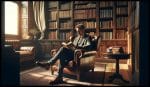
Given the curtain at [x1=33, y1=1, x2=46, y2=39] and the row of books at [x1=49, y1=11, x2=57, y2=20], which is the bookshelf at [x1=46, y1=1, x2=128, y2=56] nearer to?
the row of books at [x1=49, y1=11, x2=57, y2=20]

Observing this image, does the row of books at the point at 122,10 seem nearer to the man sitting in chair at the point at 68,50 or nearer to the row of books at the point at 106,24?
the row of books at the point at 106,24

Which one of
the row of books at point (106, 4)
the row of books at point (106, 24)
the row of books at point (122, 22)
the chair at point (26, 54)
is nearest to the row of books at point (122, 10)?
the row of books at point (122, 22)

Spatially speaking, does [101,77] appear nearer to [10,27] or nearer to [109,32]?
[109,32]

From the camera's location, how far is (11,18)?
8055 millimetres

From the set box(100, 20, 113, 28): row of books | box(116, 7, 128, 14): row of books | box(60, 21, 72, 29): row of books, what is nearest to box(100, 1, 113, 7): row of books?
box(116, 7, 128, 14): row of books

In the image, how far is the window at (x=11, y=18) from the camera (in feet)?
25.7

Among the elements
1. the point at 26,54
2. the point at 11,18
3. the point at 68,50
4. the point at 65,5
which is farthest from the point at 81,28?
the point at 11,18

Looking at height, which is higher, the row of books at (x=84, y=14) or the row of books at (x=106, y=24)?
the row of books at (x=84, y=14)

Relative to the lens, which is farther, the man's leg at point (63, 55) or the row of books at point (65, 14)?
the row of books at point (65, 14)

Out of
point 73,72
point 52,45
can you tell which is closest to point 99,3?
point 52,45

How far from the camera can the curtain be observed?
28.4 ft

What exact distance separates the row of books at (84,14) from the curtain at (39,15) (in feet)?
4.64

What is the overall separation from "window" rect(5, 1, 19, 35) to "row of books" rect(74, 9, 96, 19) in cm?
233
